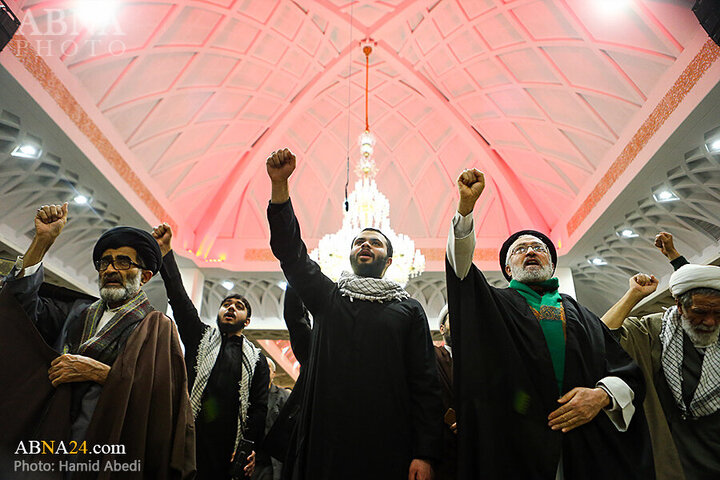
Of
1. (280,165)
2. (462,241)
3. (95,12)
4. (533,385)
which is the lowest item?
(533,385)

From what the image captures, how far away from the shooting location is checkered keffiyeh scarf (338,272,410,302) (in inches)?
75.3

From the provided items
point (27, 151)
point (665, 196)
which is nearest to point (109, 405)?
point (27, 151)

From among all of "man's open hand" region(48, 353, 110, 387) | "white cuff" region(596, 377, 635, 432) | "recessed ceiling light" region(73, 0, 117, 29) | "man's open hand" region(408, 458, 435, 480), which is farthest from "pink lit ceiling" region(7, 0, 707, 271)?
"man's open hand" region(408, 458, 435, 480)

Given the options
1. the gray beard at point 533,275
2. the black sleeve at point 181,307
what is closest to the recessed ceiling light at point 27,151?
the black sleeve at point 181,307

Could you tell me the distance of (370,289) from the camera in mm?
1926

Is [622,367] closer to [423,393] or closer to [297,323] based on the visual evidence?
[423,393]

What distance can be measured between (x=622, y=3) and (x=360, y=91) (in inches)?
200

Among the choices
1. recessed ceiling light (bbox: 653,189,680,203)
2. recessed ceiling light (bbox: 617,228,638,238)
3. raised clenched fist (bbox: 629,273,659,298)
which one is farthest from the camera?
recessed ceiling light (bbox: 617,228,638,238)

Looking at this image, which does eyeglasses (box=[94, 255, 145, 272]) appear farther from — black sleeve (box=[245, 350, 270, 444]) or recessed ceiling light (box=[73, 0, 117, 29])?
recessed ceiling light (box=[73, 0, 117, 29])

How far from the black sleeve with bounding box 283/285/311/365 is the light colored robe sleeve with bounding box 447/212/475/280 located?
840mm

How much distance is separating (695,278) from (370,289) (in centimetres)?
159

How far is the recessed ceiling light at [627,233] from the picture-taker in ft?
24.9

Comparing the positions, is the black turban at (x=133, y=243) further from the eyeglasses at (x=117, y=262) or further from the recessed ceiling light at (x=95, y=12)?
the recessed ceiling light at (x=95, y=12)

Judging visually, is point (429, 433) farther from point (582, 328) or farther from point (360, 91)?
point (360, 91)
